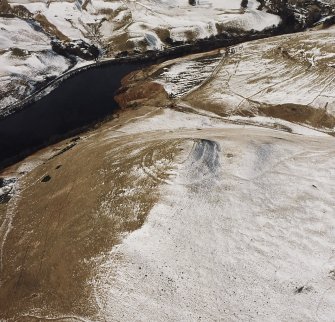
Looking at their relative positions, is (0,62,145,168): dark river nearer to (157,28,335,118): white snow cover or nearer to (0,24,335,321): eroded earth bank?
(0,24,335,321): eroded earth bank

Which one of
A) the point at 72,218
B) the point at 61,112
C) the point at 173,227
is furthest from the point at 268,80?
the point at 72,218

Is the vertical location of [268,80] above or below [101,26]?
below

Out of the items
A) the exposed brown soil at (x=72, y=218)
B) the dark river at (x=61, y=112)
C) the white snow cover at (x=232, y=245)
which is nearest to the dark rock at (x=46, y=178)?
the exposed brown soil at (x=72, y=218)

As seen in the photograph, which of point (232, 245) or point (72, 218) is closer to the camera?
point (232, 245)

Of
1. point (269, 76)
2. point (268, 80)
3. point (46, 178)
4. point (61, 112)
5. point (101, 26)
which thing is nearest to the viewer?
point (46, 178)

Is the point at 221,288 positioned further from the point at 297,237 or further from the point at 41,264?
the point at 41,264

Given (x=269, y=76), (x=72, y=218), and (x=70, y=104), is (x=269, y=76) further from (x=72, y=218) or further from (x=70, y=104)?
(x=72, y=218)

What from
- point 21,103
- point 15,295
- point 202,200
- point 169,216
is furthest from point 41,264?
point 21,103
